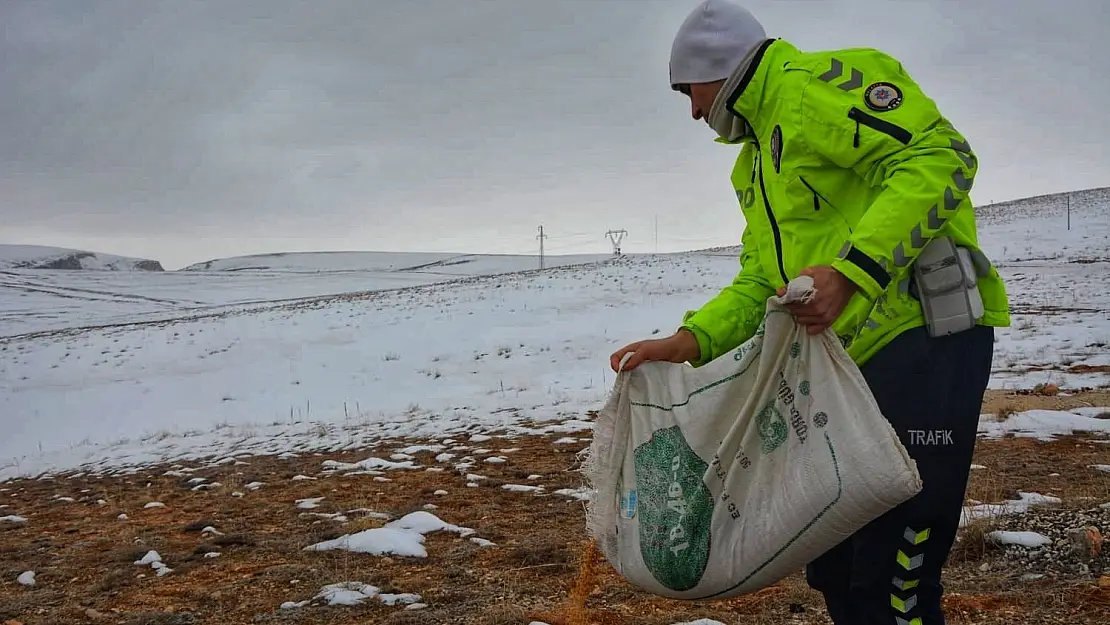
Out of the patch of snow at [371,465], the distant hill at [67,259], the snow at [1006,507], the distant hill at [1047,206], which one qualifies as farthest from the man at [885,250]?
the distant hill at [67,259]

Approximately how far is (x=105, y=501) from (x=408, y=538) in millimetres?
3705

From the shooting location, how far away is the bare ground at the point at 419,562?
127 inches

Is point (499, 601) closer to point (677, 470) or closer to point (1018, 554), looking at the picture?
point (677, 470)

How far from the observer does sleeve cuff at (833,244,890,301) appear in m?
1.56

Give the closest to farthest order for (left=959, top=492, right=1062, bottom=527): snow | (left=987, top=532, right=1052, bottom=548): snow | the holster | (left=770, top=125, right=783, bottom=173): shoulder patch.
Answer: the holster
(left=770, top=125, right=783, bottom=173): shoulder patch
(left=987, top=532, right=1052, bottom=548): snow
(left=959, top=492, right=1062, bottom=527): snow

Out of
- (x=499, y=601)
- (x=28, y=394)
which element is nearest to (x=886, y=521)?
(x=499, y=601)

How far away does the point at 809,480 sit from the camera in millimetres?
1656

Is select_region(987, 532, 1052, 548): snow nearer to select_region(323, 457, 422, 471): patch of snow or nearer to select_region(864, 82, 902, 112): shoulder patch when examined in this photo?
select_region(864, 82, 902, 112): shoulder patch

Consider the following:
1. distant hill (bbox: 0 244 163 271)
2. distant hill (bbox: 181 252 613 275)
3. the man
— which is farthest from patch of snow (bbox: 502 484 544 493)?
distant hill (bbox: 0 244 163 271)

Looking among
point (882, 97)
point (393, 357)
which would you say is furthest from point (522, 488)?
point (393, 357)

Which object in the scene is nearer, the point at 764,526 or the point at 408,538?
the point at 764,526

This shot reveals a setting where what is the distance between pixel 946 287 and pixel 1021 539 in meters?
Result: 2.51

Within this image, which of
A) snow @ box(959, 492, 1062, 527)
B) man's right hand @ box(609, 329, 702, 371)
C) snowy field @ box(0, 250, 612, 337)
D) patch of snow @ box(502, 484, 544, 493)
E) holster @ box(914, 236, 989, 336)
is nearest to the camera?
holster @ box(914, 236, 989, 336)

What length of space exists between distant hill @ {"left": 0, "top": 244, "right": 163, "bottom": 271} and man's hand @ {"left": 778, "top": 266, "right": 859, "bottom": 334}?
74.5 m
